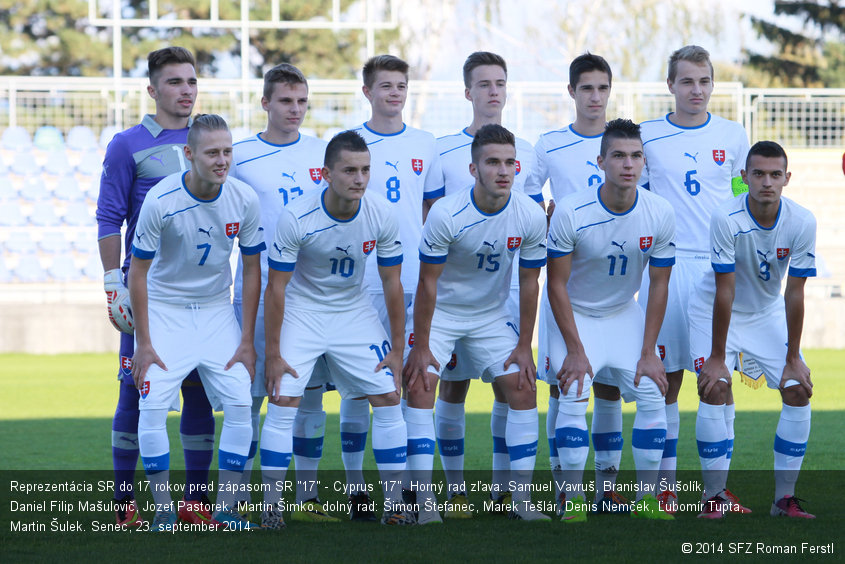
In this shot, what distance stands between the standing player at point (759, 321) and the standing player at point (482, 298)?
0.93 meters

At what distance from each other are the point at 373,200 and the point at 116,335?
452 inches

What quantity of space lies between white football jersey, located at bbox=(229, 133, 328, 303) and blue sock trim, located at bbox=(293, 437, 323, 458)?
813 millimetres

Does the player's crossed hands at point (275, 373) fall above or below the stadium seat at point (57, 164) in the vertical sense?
below

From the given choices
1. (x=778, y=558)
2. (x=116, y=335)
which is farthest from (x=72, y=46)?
(x=778, y=558)

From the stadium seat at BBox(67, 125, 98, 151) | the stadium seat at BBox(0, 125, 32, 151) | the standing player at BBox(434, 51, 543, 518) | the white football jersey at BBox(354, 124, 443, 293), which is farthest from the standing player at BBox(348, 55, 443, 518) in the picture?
the stadium seat at BBox(0, 125, 32, 151)

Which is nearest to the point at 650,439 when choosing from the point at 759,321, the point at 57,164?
the point at 759,321

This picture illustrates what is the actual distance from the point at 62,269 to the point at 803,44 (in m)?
27.0

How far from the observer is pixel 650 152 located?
631 cm

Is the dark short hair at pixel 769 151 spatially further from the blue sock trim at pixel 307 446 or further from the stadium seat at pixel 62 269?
the stadium seat at pixel 62 269

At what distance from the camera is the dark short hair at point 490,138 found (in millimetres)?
5555

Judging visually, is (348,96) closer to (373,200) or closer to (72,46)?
(72,46)

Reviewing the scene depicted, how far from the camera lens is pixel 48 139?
68.7 feet

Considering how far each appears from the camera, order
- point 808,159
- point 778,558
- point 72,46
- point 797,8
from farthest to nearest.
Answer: point 797,8 → point 72,46 → point 808,159 → point 778,558

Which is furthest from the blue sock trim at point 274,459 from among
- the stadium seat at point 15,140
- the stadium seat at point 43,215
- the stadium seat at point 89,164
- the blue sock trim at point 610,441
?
the stadium seat at point 15,140
